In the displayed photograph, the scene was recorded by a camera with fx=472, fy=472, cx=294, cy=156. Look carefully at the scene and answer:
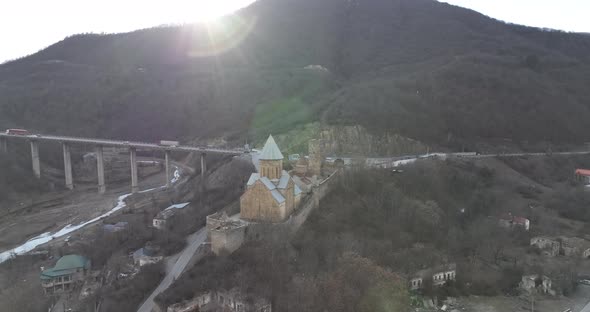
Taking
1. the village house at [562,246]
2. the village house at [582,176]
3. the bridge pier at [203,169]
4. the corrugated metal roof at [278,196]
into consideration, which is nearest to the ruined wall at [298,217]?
the corrugated metal roof at [278,196]

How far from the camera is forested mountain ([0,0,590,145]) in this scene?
6919 centimetres

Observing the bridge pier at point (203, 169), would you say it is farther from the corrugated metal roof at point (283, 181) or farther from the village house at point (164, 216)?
the corrugated metal roof at point (283, 181)

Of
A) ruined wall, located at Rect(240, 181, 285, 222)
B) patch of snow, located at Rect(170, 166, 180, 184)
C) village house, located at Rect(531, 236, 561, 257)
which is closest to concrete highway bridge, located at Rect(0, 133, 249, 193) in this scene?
patch of snow, located at Rect(170, 166, 180, 184)

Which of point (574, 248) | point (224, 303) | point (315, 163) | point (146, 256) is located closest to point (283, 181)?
point (315, 163)

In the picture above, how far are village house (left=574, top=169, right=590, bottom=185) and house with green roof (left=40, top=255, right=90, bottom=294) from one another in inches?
2252

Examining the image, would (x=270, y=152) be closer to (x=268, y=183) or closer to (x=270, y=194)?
(x=268, y=183)

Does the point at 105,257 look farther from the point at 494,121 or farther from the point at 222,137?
the point at 494,121

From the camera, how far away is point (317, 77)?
94000 millimetres

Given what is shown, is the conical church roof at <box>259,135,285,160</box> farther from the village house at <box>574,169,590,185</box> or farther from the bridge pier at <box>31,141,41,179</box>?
the bridge pier at <box>31,141,41,179</box>

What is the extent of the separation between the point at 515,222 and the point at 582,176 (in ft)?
69.5

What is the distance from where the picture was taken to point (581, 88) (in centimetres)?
8562

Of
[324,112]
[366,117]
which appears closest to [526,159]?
[366,117]

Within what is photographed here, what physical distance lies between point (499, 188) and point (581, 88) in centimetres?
4689

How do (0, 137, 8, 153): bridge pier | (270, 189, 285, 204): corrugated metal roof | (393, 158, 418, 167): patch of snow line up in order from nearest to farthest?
(270, 189, 285, 204): corrugated metal roof → (393, 158, 418, 167): patch of snow → (0, 137, 8, 153): bridge pier
